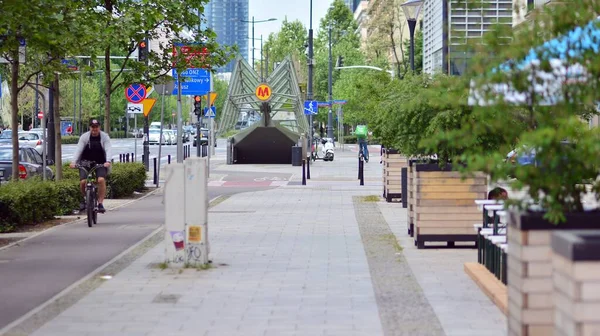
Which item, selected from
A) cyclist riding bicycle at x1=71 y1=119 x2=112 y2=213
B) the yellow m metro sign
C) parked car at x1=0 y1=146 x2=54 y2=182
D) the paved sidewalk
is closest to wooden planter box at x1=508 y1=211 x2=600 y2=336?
the paved sidewalk

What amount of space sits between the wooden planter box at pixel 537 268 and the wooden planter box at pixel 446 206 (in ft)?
25.8

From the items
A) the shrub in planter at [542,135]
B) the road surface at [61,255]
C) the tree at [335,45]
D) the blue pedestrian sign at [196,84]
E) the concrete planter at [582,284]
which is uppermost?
the tree at [335,45]

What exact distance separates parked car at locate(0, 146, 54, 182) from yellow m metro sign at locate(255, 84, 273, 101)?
1642 cm

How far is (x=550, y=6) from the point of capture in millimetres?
7824

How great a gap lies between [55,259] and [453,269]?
14.4 ft

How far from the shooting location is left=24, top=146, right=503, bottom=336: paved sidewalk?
8.79 meters

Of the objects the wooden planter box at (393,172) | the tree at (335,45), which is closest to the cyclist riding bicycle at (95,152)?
the wooden planter box at (393,172)

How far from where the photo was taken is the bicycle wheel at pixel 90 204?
59.6ft

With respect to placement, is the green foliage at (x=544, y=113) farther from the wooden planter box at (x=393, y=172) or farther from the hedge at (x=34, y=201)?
the wooden planter box at (x=393, y=172)

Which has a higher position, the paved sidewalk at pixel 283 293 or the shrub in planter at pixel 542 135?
the shrub in planter at pixel 542 135

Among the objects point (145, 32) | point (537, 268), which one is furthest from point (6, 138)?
point (537, 268)

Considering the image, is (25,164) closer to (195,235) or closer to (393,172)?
(393,172)

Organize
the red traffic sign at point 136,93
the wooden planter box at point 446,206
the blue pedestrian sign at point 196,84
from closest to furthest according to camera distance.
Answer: the wooden planter box at point 446,206
the red traffic sign at point 136,93
the blue pedestrian sign at point 196,84

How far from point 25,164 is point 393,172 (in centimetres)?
904
